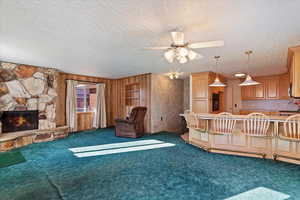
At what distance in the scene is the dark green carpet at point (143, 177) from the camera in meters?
2.21

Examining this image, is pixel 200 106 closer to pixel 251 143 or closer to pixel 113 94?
pixel 251 143

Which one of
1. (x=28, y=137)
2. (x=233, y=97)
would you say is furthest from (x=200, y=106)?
(x=28, y=137)

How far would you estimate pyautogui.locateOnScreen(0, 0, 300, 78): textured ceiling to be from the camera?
6.38ft

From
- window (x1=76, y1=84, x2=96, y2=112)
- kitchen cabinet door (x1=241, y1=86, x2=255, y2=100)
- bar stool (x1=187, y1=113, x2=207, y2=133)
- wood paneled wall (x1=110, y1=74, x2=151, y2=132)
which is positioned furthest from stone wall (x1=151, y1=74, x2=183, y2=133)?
window (x1=76, y1=84, x2=96, y2=112)

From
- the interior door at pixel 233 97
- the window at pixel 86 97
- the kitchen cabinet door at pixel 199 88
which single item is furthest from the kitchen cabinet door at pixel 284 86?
the window at pixel 86 97

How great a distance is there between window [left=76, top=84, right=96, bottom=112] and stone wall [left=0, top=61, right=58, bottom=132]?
178 cm

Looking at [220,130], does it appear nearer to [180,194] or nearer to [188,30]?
[180,194]

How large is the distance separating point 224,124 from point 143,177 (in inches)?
96.9

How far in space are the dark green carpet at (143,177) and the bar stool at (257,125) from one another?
0.62 meters

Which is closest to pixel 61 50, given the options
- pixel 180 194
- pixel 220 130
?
pixel 180 194

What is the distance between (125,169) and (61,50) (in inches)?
122

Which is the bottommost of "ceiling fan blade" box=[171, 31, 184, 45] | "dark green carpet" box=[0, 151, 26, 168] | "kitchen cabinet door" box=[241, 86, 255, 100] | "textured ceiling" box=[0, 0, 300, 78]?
"dark green carpet" box=[0, 151, 26, 168]

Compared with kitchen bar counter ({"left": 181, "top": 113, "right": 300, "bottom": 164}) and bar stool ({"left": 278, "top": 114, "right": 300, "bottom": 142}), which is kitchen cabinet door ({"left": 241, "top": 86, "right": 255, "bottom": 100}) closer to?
kitchen bar counter ({"left": 181, "top": 113, "right": 300, "bottom": 164})

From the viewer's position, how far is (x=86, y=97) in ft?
→ 25.6
